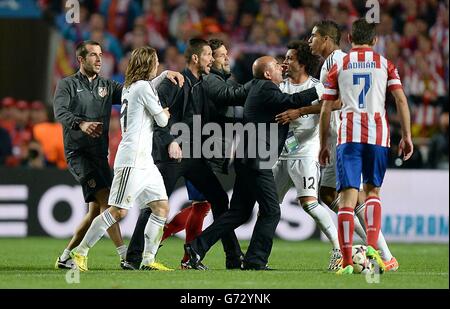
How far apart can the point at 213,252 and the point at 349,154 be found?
14.4 ft

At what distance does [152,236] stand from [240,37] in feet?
32.6

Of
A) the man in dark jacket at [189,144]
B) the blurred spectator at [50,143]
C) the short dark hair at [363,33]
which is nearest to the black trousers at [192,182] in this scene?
the man in dark jacket at [189,144]

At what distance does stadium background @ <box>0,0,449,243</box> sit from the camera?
16344 mm

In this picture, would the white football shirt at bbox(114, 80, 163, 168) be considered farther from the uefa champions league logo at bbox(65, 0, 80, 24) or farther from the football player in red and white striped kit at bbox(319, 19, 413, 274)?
the uefa champions league logo at bbox(65, 0, 80, 24)

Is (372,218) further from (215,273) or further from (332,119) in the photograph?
(332,119)

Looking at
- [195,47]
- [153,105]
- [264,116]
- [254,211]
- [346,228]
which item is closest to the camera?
[346,228]

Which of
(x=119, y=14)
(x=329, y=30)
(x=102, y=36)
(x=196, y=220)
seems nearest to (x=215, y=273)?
(x=196, y=220)

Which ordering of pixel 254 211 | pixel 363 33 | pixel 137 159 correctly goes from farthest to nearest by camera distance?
1. pixel 254 211
2. pixel 137 159
3. pixel 363 33

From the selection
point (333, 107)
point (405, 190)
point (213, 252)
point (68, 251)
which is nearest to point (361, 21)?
point (333, 107)

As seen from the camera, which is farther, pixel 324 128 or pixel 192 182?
pixel 192 182

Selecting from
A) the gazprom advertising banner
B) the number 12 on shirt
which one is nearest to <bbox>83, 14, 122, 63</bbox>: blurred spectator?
the gazprom advertising banner

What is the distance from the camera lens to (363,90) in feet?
32.6

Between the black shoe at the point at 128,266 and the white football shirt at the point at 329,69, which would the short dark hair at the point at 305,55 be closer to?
the white football shirt at the point at 329,69

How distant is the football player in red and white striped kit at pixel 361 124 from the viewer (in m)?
9.89
